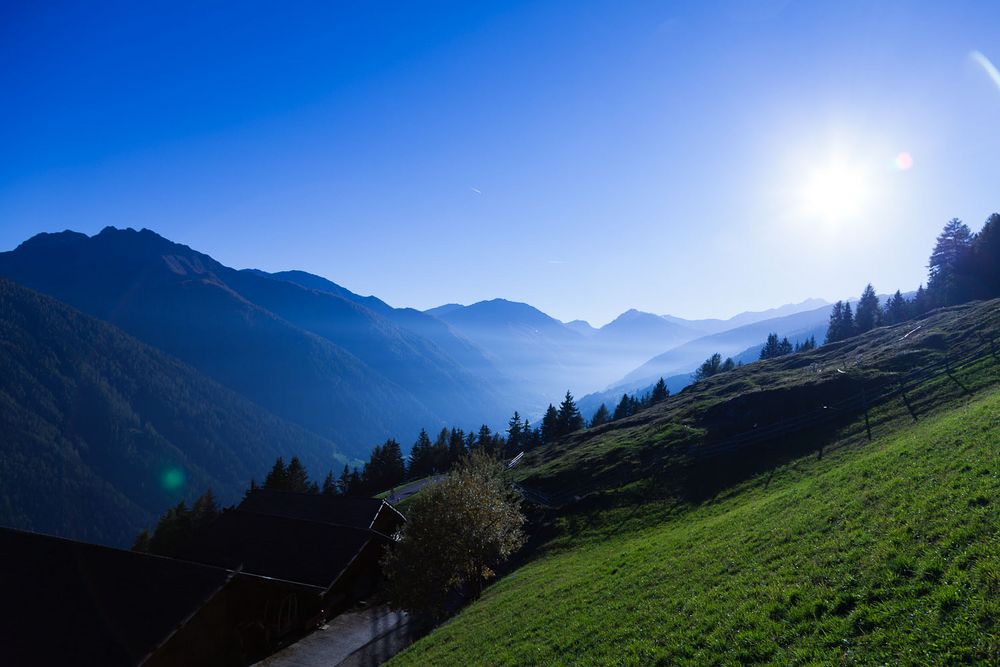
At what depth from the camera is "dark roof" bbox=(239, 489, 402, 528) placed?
50.2 metres

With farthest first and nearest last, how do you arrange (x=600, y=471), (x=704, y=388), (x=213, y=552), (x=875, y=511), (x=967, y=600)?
(x=704, y=388), (x=600, y=471), (x=213, y=552), (x=875, y=511), (x=967, y=600)

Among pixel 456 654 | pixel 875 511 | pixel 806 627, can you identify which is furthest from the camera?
pixel 456 654

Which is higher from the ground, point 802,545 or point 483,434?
point 802,545

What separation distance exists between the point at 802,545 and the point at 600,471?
41.5m

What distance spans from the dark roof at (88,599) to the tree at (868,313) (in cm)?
15583

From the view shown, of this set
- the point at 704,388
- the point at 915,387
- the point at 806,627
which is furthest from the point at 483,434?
the point at 806,627

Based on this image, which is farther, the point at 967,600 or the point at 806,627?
the point at 806,627

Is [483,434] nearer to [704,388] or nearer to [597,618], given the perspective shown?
[704,388]

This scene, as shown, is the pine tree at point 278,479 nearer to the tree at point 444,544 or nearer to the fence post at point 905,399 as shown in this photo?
the tree at point 444,544

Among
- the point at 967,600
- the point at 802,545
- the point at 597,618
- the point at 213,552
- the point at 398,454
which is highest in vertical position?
the point at 967,600

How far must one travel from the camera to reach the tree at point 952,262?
108438 mm

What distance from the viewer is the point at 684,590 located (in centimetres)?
1736

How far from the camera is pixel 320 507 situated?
5325cm

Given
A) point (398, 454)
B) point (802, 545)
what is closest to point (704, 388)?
point (398, 454)
